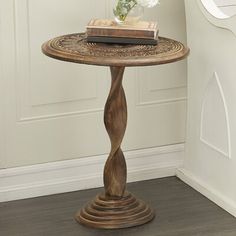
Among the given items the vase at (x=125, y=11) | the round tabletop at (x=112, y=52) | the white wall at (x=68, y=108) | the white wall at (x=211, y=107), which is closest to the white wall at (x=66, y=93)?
the white wall at (x=68, y=108)

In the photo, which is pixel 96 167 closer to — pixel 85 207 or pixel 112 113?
pixel 85 207

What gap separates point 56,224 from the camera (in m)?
2.92

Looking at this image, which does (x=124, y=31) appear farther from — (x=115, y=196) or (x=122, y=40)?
(x=115, y=196)

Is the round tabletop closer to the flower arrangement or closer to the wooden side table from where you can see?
the wooden side table

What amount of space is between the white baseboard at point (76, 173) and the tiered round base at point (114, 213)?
12.5 inches

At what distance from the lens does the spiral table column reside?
9.24ft

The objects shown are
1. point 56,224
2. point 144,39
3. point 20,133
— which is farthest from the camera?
point 20,133

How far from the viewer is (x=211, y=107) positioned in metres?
3.11

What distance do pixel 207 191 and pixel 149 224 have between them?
406 millimetres

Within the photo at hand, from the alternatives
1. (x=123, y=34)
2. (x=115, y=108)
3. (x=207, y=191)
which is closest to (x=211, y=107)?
(x=207, y=191)

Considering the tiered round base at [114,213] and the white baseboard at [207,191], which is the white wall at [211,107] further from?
the tiered round base at [114,213]

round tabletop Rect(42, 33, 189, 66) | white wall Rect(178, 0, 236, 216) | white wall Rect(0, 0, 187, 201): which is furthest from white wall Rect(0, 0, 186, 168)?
round tabletop Rect(42, 33, 189, 66)

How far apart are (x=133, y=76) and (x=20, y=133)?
59 centimetres

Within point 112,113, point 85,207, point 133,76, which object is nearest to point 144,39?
point 112,113
